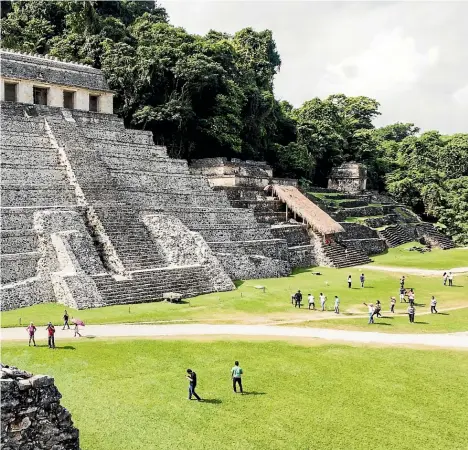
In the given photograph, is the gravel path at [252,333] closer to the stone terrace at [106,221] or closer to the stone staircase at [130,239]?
the stone terrace at [106,221]

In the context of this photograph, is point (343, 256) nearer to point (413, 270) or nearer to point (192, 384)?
point (413, 270)

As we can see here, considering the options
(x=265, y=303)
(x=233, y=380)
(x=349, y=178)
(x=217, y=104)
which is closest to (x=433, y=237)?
(x=349, y=178)

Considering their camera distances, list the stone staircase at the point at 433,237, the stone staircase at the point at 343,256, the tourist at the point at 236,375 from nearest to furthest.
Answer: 1. the tourist at the point at 236,375
2. the stone staircase at the point at 343,256
3. the stone staircase at the point at 433,237

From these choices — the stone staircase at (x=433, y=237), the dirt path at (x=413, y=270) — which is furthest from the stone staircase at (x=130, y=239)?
the stone staircase at (x=433, y=237)

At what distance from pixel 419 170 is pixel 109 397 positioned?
180ft

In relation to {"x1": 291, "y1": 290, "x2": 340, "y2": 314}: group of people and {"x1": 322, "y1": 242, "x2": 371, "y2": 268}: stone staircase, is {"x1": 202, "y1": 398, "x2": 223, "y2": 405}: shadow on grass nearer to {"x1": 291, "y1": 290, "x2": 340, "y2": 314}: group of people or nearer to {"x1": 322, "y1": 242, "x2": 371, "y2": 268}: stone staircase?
{"x1": 291, "y1": 290, "x2": 340, "y2": 314}: group of people

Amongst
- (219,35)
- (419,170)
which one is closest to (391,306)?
(219,35)

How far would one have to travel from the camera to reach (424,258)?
41750 millimetres

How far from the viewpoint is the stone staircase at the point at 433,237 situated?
49.4 metres

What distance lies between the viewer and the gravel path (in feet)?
59.2

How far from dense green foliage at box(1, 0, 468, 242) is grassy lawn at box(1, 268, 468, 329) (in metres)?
17.5

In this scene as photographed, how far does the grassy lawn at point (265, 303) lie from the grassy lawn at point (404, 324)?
1146 mm

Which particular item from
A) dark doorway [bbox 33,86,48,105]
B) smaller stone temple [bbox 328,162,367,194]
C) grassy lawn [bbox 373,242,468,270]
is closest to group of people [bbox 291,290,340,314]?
grassy lawn [bbox 373,242,468,270]

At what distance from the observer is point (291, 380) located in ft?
47.0
